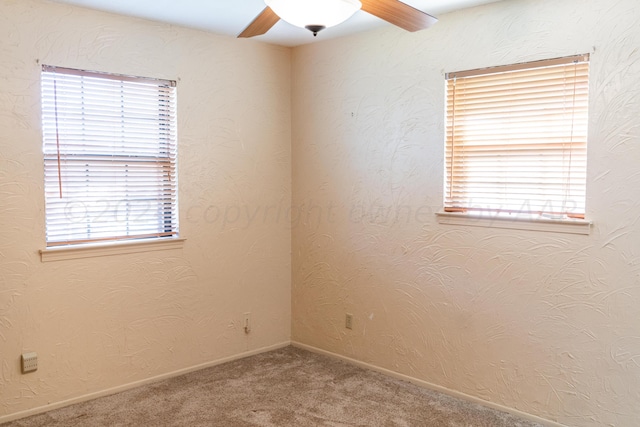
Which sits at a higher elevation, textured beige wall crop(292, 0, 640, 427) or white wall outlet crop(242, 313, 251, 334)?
textured beige wall crop(292, 0, 640, 427)

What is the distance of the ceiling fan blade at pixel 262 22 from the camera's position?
235cm

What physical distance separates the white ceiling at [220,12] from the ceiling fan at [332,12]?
81 cm

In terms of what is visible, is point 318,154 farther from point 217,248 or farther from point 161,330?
point 161,330

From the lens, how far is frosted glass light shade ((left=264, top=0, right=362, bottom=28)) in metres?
1.99

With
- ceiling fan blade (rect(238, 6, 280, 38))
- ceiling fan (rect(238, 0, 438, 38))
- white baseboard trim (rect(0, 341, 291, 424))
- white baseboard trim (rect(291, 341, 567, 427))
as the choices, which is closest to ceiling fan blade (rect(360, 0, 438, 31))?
ceiling fan (rect(238, 0, 438, 38))

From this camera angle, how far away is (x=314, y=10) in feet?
6.65

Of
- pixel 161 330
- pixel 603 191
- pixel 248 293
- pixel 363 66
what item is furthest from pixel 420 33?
pixel 161 330

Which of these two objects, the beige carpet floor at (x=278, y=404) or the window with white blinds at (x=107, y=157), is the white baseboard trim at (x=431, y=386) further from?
the window with white blinds at (x=107, y=157)

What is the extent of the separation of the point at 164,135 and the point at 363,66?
1.46 metres

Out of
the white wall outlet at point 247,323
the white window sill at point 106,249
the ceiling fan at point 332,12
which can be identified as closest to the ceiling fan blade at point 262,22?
the ceiling fan at point 332,12

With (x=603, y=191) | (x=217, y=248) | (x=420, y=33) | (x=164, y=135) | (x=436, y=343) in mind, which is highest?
(x=420, y=33)

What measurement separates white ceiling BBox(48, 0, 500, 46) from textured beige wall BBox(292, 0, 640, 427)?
15cm

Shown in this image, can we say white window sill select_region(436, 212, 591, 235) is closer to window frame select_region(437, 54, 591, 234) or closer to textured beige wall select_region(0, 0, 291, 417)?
window frame select_region(437, 54, 591, 234)

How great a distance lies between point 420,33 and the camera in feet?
11.4
